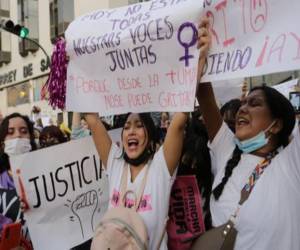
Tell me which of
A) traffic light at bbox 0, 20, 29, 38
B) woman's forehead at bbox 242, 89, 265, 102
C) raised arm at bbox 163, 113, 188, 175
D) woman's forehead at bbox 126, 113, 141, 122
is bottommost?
raised arm at bbox 163, 113, 188, 175

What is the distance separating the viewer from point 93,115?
9.44 ft

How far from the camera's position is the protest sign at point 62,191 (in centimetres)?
299

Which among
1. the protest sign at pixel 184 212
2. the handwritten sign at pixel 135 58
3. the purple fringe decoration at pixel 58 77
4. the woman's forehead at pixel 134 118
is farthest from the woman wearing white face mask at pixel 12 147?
the protest sign at pixel 184 212

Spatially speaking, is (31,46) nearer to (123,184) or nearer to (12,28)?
(12,28)

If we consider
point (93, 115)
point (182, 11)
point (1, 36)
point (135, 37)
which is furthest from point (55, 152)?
point (1, 36)

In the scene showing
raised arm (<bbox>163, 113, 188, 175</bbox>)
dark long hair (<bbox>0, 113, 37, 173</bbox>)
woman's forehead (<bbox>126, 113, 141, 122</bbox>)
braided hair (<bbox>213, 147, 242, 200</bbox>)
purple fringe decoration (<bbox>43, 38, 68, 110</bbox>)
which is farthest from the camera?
dark long hair (<bbox>0, 113, 37, 173</bbox>)

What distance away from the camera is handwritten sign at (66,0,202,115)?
2.48m

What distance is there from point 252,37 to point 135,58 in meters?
0.65

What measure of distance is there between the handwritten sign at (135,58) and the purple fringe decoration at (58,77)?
1.7 inches

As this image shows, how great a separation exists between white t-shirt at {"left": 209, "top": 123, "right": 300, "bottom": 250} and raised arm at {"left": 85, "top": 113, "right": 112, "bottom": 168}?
2.46 feet

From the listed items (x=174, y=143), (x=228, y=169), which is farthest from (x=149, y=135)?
(x=228, y=169)

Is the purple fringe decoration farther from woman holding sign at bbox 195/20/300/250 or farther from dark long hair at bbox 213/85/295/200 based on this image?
dark long hair at bbox 213/85/295/200

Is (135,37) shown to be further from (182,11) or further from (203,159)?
(203,159)

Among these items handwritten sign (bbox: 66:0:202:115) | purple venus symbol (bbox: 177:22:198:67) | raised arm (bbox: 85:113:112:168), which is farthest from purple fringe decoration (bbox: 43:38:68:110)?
purple venus symbol (bbox: 177:22:198:67)
